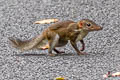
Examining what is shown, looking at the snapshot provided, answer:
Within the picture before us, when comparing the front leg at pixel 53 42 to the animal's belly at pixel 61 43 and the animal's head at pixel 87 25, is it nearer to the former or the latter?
the animal's belly at pixel 61 43

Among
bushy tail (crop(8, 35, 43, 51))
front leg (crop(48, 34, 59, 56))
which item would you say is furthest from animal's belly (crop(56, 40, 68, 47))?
bushy tail (crop(8, 35, 43, 51))

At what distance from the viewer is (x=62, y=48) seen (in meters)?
10.0

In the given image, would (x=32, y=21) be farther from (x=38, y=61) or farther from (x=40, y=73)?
(x=40, y=73)

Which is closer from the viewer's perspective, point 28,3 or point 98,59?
point 98,59

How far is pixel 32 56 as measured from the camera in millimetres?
9383

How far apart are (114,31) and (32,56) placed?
1995 millimetres

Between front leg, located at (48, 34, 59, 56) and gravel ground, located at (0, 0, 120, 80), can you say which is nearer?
gravel ground, located at (0, 0, 120, 80)

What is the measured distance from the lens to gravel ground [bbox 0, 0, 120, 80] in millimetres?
8297

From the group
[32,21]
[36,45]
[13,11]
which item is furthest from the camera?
[13,11]

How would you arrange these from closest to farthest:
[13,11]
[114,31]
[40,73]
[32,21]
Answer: [40,73]
[114,31]
[32,21]
[13,11]

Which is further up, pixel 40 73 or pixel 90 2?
pixel 90 2

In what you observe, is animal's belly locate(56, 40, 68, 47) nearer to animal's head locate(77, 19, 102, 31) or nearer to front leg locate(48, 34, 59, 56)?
front leg locate(48, 34, 59, 56)

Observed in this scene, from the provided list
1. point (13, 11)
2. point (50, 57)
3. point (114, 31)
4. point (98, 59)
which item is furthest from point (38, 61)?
point (13, 11)

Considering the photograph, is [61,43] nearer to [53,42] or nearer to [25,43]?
[53,42]
